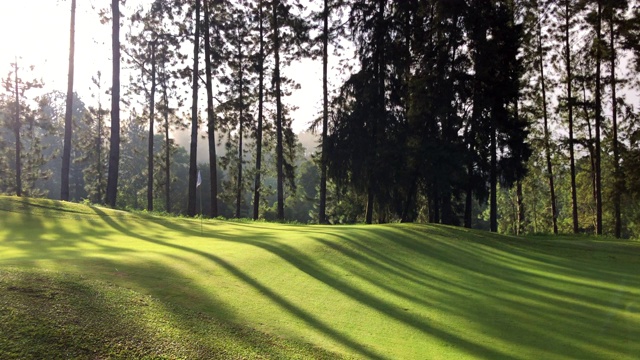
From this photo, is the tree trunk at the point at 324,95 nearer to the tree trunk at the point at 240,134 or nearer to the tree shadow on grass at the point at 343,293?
the tree trunk at the point at 240,134

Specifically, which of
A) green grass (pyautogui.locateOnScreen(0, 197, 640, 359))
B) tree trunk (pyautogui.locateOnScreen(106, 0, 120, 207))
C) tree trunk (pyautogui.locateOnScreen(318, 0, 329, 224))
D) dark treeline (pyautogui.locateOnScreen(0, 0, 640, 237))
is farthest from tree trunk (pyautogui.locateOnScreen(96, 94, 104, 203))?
green grass (pyautogui.locateOnScreen(0, 197, 640, 359))

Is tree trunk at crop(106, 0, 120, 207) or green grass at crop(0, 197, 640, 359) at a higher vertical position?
tree trunk at crop(106, 0, 120, 207)

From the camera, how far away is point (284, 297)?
7414 mm

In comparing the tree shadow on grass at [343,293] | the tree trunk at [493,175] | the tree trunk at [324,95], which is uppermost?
the tree trunk at [324,95]

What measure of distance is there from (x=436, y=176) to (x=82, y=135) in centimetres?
4225

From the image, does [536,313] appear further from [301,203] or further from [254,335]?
[301,203]

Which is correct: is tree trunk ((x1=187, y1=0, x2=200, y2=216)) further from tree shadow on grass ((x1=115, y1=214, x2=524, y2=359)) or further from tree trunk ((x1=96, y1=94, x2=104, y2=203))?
tree trunk ((x1=96, y1=94, x2=104, y2=203))

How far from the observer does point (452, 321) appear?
24.6 feet

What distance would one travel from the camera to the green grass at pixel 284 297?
4.78 metres

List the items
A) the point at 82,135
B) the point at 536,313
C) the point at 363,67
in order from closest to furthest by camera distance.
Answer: the point at 536,313
the point at 363,67
the point at 82,135

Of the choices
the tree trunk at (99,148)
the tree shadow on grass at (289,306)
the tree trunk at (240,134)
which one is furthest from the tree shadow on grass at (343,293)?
the tree trunk at (99,148)

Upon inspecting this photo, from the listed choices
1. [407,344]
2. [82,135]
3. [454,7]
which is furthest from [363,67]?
[82,135]

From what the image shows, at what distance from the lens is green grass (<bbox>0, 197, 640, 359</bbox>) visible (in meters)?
4.78

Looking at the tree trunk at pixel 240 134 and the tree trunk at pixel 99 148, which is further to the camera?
the tree trunk at pixel 99 148
